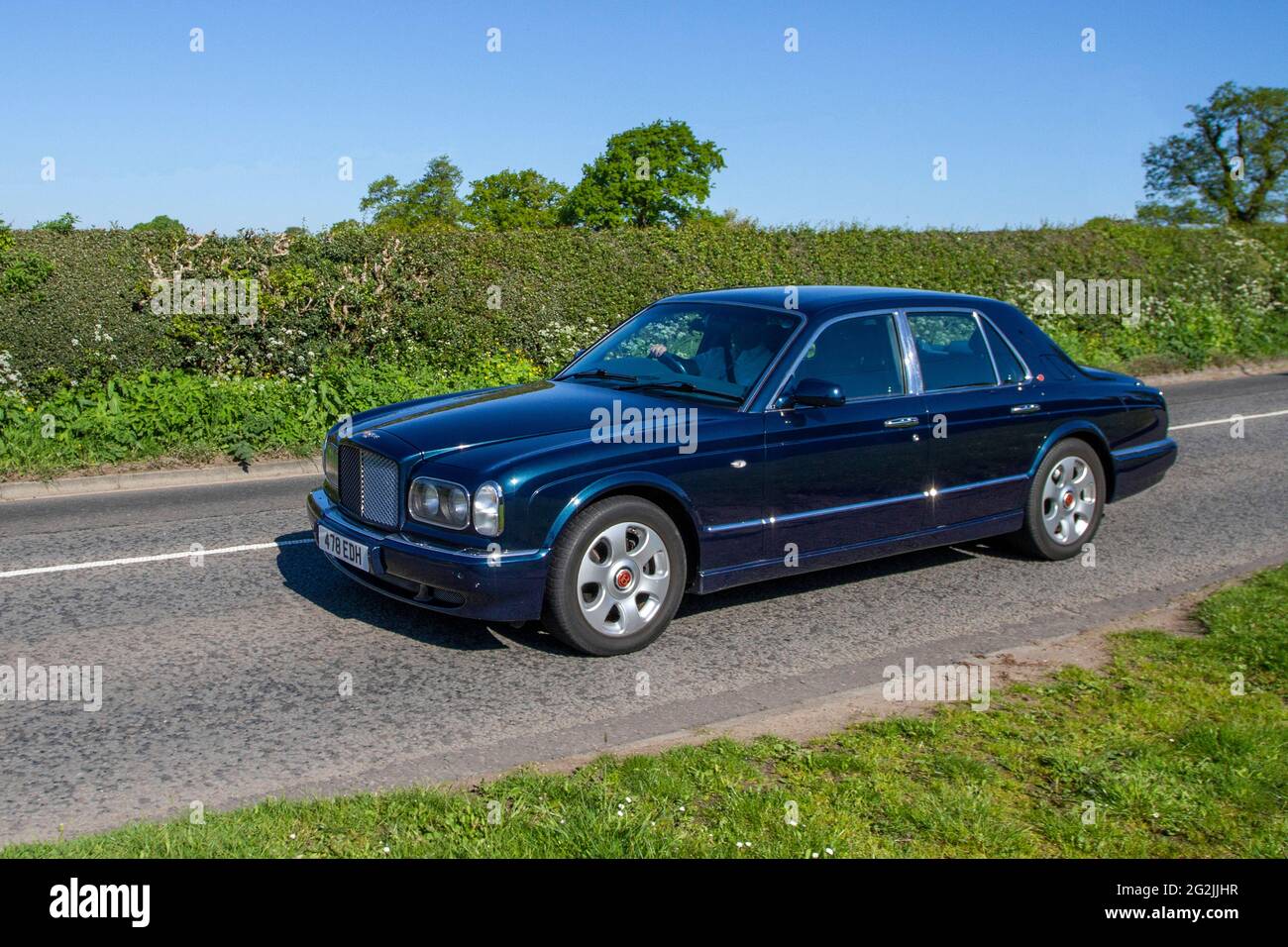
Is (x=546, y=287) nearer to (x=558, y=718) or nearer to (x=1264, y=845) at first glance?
(x=558, y=718)

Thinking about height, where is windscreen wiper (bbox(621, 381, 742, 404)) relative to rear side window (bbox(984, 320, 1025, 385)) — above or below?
below

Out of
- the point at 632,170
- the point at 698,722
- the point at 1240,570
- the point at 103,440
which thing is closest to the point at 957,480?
the point at 1240,570

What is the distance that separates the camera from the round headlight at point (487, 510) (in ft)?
18.4

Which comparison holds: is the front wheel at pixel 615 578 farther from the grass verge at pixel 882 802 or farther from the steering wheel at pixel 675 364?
the grass verge at pixel 882 802

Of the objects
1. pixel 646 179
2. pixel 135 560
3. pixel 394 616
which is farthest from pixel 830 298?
pixel 646 179

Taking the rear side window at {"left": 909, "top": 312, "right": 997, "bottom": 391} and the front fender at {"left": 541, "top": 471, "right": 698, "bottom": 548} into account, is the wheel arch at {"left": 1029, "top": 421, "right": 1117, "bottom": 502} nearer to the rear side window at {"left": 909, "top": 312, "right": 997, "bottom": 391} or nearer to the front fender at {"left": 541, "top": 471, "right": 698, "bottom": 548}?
the rear side window at {"left": 909, "top": 312, "right": 997, "bottom": 391}

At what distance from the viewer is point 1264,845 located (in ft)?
12.8

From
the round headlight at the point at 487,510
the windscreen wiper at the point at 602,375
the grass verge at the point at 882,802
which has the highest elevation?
the windscreen wiper at the point at 602,375

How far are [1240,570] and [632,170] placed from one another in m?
48.0

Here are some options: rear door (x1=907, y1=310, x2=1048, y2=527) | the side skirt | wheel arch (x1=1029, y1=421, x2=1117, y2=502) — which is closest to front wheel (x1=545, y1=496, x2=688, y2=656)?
the side skirt

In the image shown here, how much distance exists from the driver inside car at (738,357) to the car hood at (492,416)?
0.34 metres

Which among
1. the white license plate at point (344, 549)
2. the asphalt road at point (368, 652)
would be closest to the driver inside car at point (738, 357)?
the asphalt road at point (368, 652)

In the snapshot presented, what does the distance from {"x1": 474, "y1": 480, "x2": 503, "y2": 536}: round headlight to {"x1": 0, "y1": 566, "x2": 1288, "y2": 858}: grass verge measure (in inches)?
55.1

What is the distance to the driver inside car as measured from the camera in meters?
6.70
